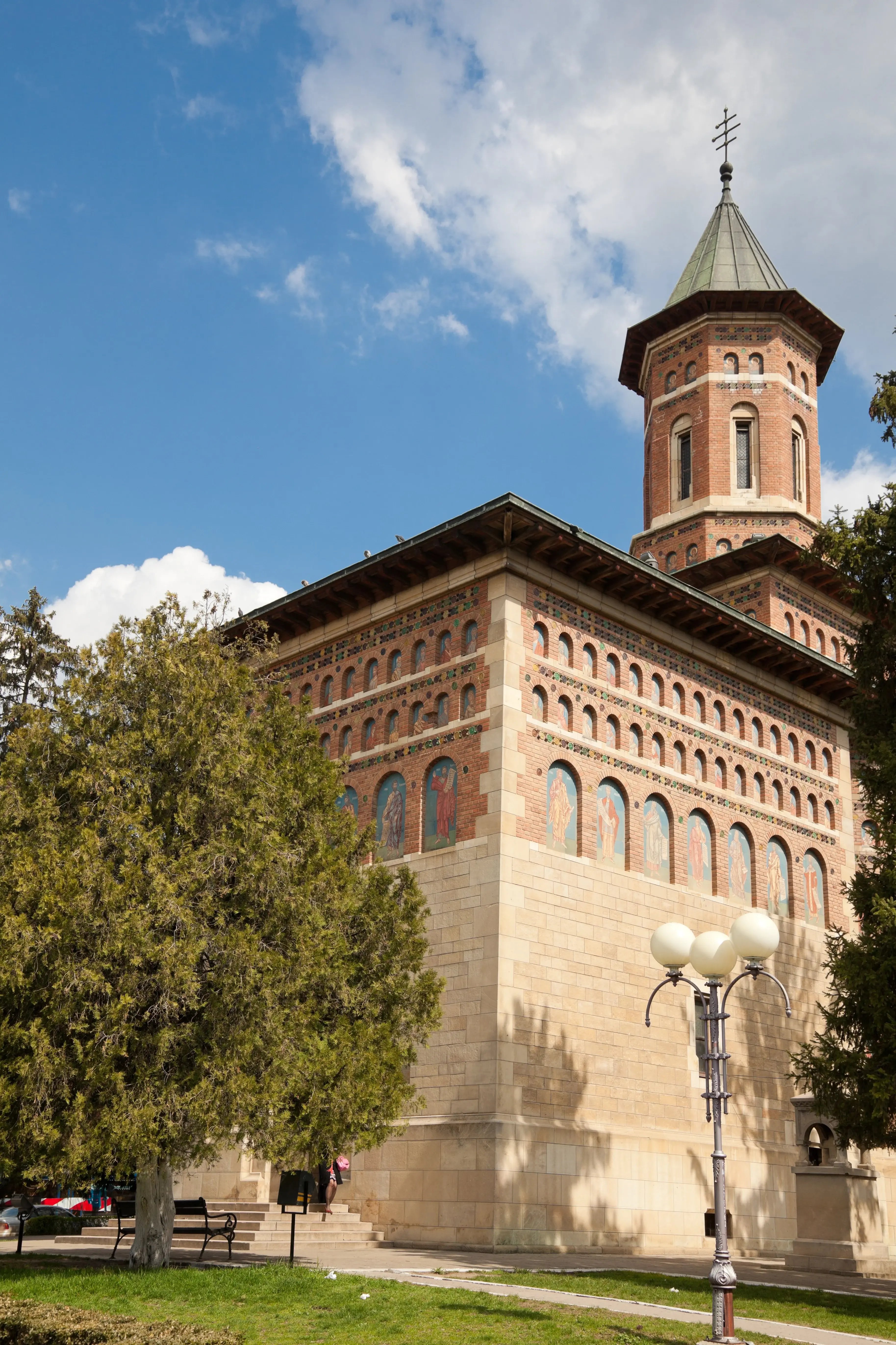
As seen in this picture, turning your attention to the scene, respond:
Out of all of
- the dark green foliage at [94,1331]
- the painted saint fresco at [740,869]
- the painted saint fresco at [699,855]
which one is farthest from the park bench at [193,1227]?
the painted saint fresco at [740,869]

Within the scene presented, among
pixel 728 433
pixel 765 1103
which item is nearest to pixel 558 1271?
pixel 765 1103

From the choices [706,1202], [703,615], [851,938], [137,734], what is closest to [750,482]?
[703,615]

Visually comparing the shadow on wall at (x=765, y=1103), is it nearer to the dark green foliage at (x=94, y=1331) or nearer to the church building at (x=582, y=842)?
the church building at (x=582, y=842)

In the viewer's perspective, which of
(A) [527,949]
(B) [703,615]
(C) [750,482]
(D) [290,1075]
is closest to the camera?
(D) [290,1075]

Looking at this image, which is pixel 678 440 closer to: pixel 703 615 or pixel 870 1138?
pixel 703 615

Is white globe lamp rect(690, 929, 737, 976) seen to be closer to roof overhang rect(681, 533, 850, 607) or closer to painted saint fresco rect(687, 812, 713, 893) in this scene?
painted saint fresco rect(687, 812, 713, 893)

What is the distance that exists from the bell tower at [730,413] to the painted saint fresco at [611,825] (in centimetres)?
929

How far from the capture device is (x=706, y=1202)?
21594mm

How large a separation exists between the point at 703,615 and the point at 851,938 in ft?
25.5

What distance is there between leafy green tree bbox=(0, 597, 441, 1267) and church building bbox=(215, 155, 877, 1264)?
325 cm

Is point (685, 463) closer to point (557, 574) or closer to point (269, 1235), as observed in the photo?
point (557, 574)

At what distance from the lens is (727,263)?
33312mm

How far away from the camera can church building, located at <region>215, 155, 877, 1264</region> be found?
19.5m

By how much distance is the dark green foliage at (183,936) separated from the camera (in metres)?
13.0
